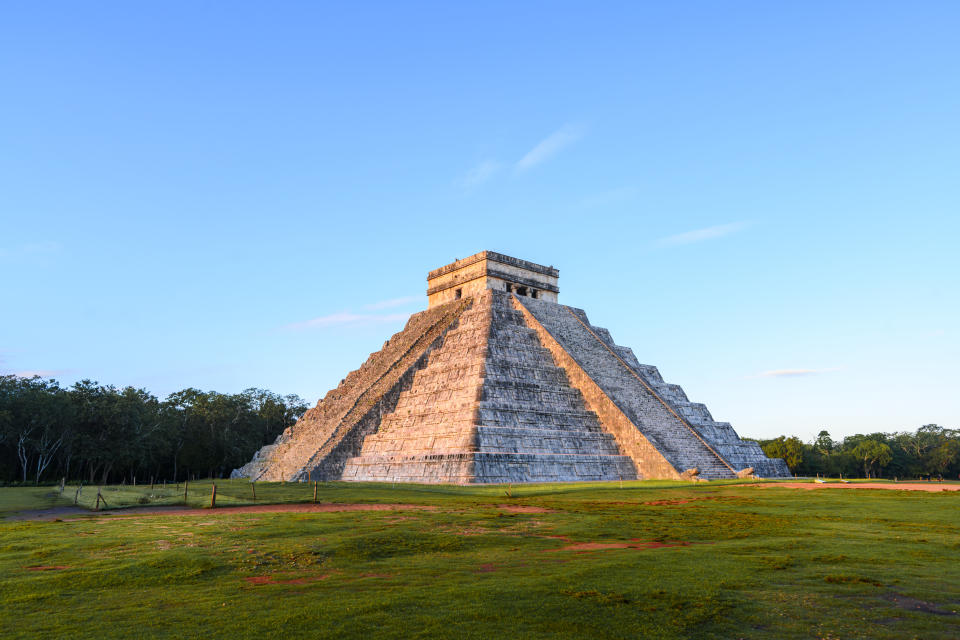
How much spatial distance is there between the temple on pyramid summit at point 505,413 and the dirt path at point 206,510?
875 centimetres

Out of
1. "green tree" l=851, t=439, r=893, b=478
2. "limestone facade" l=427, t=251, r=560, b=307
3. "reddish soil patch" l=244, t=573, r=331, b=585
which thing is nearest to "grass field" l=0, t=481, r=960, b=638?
"reddish soil patch" l=244, t=573, r=331, b=585

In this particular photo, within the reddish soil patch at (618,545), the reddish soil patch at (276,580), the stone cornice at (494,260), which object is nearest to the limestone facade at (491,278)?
the stone cornice at (494,260)

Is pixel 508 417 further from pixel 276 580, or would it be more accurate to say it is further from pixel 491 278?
pixel 276 580

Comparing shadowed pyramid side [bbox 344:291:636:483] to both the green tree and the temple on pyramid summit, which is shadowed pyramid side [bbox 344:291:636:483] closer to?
the temple on pyramid summit

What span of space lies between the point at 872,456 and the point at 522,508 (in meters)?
56.5

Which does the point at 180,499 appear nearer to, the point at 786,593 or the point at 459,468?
the point at 459,468

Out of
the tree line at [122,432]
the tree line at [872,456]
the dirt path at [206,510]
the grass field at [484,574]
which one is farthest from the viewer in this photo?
the tree line at [872,456]

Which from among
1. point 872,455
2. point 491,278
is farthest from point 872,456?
point 491,278

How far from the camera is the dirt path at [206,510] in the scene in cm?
1711

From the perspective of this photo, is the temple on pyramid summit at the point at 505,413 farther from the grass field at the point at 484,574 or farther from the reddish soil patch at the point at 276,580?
the reddish soil patch at the point at 276,580

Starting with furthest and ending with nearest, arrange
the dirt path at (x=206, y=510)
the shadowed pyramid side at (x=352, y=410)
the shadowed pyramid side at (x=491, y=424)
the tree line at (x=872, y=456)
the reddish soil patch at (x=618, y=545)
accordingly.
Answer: the tree line at (x=872, y=456), the shadowed pyramid side at (x=352, y=410), the shadowed pyramid side at (x=491, y=424), the dirt path at (x=206, y=510), the reddish soil patch at (x=618, y=545)

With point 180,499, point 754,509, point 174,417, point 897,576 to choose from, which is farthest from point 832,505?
point 174,417

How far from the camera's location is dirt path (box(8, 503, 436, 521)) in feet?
56.1

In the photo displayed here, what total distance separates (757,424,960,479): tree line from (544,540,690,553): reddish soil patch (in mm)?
50322
